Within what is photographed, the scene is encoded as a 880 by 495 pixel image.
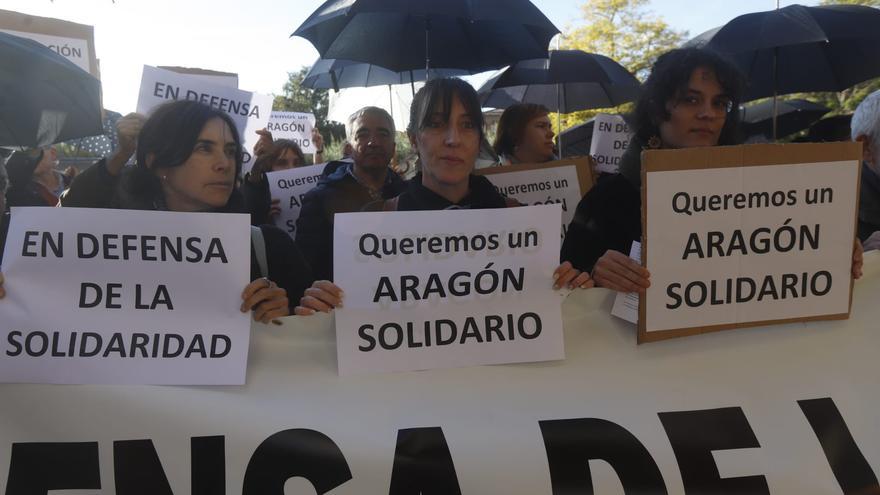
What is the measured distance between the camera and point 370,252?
216 centimetres

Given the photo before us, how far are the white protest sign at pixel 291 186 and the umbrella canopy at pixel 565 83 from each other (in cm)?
244

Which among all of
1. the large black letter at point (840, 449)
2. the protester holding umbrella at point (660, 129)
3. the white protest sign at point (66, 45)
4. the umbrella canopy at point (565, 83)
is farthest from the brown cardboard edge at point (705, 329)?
the white protest sign at point (66, 45)

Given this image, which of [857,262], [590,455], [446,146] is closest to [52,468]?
[590,455]

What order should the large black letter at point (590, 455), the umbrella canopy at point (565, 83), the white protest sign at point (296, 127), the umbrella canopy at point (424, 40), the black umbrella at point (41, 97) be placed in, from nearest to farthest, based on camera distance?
the large black letter at point (590, 455) → the black umbrella at point (41, 97) → the umbrella canopy at point (424, 40) → the umbrella canopy at point (565, 83) → the white protest sign at point (296, 127)

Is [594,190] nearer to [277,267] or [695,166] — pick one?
[695,166]

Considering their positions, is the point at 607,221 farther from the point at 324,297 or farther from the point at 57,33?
the point at 57,33

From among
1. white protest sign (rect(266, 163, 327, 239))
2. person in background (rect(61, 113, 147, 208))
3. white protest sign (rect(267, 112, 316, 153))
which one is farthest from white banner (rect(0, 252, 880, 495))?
white protest sign (rect(267, 112, 316, 153))

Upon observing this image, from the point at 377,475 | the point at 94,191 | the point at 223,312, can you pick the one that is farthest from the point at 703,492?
the point at 94,191

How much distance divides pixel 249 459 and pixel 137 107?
309 cm

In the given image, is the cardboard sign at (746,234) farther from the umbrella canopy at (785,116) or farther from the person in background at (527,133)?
the umbrella canopy at (785,116)

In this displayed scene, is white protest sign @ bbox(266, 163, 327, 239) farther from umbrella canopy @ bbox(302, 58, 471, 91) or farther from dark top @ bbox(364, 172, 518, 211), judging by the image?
dark top @ bbox(364, 172, 518, 211)

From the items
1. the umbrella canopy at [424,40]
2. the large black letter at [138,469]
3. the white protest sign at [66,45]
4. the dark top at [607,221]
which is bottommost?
the large black letter at [138,469]

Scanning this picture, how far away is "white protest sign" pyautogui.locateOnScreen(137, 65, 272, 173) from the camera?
4.46 metres

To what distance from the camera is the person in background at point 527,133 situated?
14.3ft
